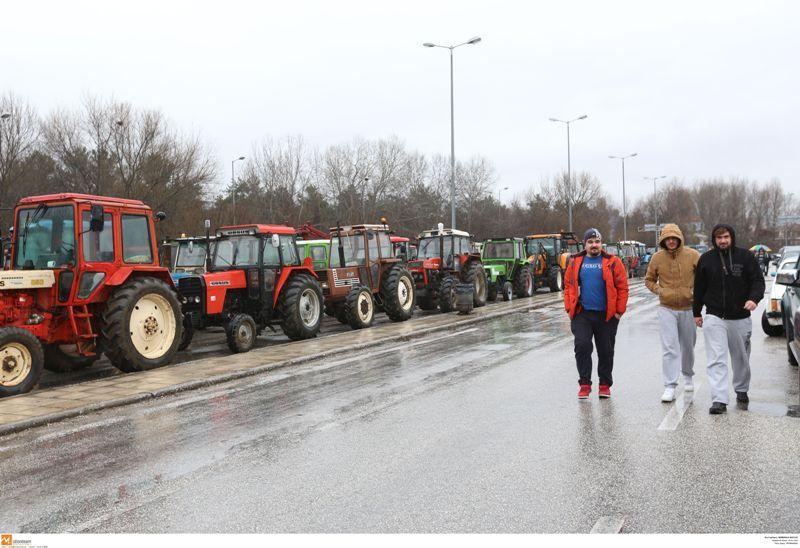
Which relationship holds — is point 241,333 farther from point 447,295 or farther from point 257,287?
point 447,295

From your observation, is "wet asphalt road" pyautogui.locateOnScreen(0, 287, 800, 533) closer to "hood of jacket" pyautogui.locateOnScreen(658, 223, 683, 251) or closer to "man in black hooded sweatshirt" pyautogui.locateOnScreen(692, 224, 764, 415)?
A: "man in black hooded sweatshirt" pyautogui.locateOnScreen(692, 224, 764, 415)

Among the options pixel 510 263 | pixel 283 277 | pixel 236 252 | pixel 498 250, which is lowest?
pixel 510 263

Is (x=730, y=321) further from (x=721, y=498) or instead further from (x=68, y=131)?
(x=68, y=131)

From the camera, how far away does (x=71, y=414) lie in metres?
7.74

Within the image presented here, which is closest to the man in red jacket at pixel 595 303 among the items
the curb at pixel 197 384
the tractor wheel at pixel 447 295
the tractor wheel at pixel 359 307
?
the curb at pixel 197 384

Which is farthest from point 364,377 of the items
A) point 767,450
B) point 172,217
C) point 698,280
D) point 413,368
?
point 172,217

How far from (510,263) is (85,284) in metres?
19.0

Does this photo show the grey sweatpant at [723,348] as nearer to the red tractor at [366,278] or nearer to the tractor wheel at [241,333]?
the tractor wheel at [241,333]

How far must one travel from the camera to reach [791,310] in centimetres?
927

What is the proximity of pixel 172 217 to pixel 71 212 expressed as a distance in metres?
29.7

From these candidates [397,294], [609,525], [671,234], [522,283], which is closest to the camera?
[609,525]

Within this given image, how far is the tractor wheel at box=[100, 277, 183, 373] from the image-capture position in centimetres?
1011

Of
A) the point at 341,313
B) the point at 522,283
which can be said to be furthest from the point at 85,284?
the point at 522,283

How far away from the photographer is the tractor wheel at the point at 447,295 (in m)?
20.5
